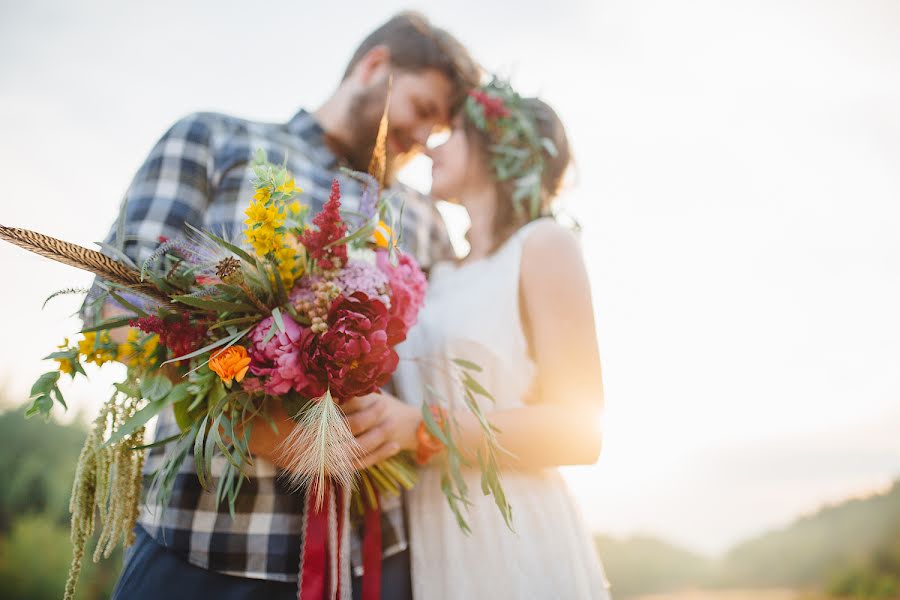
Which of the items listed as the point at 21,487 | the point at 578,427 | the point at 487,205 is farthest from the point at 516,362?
the point at 21,487

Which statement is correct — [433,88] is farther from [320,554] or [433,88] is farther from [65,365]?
[320,554]

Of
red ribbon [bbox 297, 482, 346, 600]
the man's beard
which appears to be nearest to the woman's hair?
the man's beard

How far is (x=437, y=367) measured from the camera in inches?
53.8

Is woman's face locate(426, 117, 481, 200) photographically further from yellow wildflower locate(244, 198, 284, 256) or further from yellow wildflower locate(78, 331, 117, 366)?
yellow wildflower locate(78, 331, 117, 366)

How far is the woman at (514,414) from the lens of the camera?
5.07ft

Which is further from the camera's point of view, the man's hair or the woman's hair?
the man's hair

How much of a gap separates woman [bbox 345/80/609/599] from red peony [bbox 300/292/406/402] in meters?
0.24

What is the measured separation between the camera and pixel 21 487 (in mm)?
5238

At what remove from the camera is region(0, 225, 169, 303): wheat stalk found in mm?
938

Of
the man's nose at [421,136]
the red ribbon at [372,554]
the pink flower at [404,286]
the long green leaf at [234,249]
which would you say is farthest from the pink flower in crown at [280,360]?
the man's nose at [421,136]

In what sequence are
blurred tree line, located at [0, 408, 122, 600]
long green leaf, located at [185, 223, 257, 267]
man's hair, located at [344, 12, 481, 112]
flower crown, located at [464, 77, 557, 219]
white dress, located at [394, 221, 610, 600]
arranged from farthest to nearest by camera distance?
blurred tree line, located at [0, 408, 122, 600]
man's hair, located at [344, 12, 481, 112]
flower crown, located at [464, 77, 557, 219]
white dress, located at [394, 221, 610, 600]
long green leaf, located at [185, 223, 257, 267]

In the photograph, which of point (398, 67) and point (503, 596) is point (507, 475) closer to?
point (503, 596)

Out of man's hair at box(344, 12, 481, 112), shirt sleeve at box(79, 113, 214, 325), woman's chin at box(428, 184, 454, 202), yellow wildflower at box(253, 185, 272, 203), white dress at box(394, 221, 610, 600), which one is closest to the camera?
yellow wildflower at box(253, 185, 272, 203)

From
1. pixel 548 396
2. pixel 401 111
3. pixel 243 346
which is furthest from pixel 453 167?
pixel 243 346
